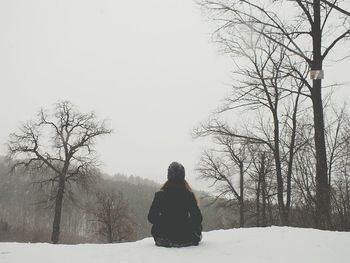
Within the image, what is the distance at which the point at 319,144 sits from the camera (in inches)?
395

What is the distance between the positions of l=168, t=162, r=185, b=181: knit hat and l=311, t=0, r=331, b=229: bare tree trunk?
155 inches

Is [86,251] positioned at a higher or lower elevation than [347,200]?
lower

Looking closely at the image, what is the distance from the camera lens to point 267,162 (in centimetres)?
2744

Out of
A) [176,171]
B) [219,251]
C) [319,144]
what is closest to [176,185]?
[176,171]

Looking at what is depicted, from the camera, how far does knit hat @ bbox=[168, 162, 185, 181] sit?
6840 millimetres

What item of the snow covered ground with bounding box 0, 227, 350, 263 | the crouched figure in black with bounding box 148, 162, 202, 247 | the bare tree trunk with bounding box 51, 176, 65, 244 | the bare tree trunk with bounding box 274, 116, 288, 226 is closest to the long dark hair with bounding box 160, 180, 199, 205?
the crouched figure in black with bounding box 148, 162, 202, 247

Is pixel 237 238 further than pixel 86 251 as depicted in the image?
Yes

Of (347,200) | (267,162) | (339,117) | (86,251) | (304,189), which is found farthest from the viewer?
(267,162)

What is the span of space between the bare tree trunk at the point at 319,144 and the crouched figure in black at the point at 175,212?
3.75 metres

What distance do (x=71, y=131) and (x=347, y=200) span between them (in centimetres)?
2208

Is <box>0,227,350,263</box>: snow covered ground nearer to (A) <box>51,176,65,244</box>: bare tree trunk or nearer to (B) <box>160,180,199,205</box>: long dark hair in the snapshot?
(B) <box>160,180,199,205</box>: long dark hair

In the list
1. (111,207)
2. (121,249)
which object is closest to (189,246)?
(121,249)

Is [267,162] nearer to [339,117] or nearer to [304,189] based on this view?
[339,117]

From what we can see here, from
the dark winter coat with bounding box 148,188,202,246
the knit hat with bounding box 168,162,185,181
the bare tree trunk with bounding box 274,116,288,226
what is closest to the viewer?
Answer: the dark winter coat with bounding box 148,188,202,246
